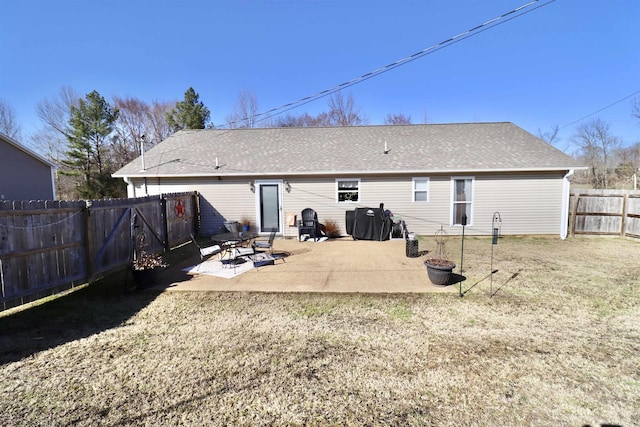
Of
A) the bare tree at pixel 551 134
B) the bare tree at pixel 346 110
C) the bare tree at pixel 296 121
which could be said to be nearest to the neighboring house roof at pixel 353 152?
the bare tree at pixel 346 110

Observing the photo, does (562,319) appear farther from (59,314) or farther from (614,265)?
(59,314)

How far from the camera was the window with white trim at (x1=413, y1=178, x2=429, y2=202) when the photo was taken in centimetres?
1149

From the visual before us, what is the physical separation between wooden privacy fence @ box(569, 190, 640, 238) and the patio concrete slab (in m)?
7.23

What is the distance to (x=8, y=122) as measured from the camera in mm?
30188

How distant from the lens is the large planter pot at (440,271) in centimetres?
580

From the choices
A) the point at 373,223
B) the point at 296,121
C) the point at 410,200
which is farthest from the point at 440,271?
the point at 296,121

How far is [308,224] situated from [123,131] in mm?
27203

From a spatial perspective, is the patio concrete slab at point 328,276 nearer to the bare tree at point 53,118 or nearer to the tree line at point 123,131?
the tree line at point 123,131

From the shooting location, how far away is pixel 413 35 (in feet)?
30.9

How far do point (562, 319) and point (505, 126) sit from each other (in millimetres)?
12683

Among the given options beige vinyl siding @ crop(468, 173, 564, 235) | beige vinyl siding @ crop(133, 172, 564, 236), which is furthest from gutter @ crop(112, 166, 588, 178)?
beige vinyl siding @ crop(468, 173, 564, 235)

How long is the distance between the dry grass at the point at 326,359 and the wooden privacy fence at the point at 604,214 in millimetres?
6516

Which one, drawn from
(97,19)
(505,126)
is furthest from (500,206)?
(97,19)

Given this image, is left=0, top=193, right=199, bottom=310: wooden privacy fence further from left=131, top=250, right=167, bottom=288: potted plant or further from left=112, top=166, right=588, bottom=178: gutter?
left=112, top=166, right=588, bottom=178: gutter
